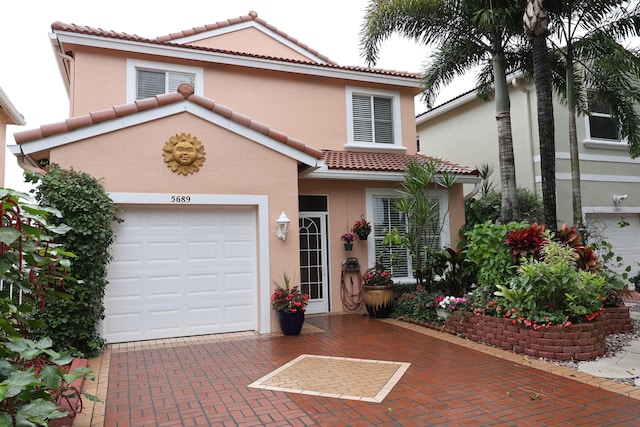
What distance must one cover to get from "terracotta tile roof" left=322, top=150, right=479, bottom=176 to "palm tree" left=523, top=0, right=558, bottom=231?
248cm

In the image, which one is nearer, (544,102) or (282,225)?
(282,225)

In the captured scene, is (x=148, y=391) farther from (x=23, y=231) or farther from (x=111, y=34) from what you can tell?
(x=111, y=34)

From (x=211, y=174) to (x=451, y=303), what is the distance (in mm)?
5217

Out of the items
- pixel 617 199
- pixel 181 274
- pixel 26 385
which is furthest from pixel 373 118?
pixel 26 385

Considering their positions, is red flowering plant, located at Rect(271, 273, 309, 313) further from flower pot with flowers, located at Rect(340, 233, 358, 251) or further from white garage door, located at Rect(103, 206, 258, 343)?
flower pot with flowers, located at Rect(340, 233, 358, 251)

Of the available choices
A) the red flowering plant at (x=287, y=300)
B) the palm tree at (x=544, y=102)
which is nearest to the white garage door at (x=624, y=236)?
the palm tree at (x=544, y=102)

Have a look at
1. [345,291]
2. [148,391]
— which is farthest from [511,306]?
[148,391]

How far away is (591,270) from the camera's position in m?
8.15

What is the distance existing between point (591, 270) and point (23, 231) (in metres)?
8.68

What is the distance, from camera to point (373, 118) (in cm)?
1281

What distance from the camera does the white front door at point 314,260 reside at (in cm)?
1059

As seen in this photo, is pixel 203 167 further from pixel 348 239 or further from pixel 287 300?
pixel 348 239

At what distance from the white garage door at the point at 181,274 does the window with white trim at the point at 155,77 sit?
13.2 ft

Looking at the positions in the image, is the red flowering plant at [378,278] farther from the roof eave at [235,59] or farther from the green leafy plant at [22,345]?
the green leafy plant at [22,345]
